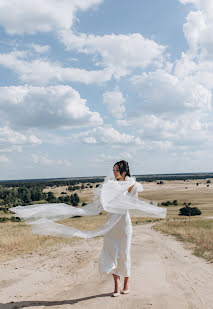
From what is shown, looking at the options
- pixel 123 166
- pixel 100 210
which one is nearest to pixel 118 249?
pixel 100 210

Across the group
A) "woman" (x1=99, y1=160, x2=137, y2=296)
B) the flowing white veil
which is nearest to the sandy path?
"woman" (x1=99, y1=160, x2=137, y2=296)

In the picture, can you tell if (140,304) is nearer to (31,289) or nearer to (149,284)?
(149,284)

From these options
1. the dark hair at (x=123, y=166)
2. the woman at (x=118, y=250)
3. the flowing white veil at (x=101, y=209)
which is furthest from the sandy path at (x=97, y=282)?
the dark hair at (x=123, y=166)

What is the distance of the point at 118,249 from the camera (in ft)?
22.1

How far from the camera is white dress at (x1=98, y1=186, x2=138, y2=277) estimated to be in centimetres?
670

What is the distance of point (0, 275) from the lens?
9359 millimetres

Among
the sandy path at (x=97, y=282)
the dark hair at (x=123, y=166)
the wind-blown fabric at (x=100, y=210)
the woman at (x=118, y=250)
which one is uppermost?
the dark hair at (x=123, y=166)

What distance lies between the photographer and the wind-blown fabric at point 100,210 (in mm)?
6742

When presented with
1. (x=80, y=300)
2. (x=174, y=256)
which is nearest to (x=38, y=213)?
(x=80, y=300)

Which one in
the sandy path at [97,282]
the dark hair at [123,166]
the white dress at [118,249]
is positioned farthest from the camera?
the dark hair at [123,166]

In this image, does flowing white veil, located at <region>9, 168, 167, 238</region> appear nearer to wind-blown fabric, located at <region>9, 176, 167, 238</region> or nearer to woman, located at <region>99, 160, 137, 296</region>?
wind-blown fabric, located at <region>9, 176, 167, 238</region>

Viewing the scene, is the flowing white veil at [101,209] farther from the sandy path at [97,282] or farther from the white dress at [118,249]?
the sandy path at [97,282]

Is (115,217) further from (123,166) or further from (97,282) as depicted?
(97,282)

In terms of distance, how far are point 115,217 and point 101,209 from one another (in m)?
0.41
